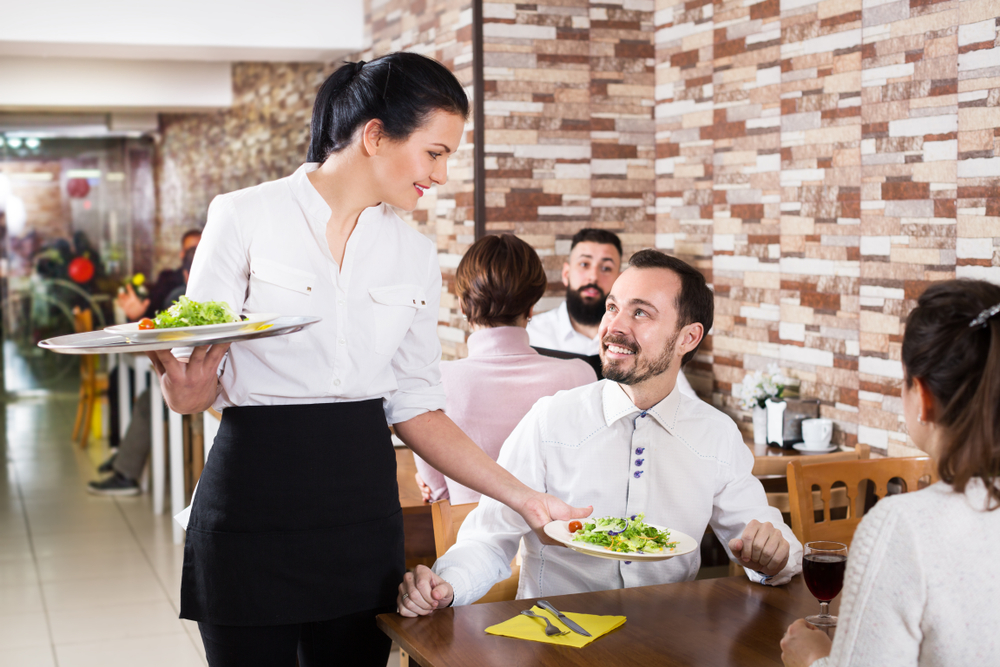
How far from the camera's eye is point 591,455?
1946 millimetres

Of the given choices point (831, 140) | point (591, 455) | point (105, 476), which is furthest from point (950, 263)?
point (105, 476)

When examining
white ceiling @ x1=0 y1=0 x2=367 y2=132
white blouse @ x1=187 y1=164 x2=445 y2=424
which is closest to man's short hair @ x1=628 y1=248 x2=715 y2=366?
white blouse @ x1=187 y1=164 x2=445 y2=424

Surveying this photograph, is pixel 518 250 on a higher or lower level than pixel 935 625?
higher

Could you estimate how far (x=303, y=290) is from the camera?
1511 millimetres

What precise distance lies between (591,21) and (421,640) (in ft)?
10.5

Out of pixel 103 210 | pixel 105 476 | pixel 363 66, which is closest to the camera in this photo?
pixel 363 66

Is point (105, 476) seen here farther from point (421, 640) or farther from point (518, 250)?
point (421, 640)

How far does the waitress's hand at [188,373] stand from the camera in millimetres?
1365

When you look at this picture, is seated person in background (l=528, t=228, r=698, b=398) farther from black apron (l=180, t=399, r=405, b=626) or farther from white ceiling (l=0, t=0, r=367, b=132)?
black apron (l=180, t=399, r=405, b=626)

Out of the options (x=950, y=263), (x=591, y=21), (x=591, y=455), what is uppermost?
(x=591, y=21)

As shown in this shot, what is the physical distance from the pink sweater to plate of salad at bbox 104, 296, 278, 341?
125cm

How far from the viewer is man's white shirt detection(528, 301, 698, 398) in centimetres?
398

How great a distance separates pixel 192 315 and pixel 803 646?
3.14 feet

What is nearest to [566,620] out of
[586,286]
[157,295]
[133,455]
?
[586,286]
